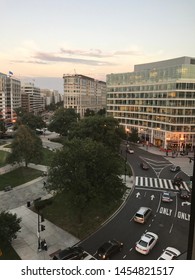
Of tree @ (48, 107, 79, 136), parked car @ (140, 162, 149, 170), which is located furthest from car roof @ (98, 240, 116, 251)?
tree @ (48, 107, 79, 136)

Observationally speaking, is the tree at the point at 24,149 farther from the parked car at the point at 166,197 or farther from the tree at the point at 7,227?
the parked car at the point at 166,197

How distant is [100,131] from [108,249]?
120 ft

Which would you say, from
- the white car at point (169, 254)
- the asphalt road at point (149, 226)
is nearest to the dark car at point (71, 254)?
the asphalt road at point (149, 226)

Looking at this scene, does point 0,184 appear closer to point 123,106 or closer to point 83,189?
point 83,189

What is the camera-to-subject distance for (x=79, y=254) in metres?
21.8

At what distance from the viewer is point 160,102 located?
256 ft

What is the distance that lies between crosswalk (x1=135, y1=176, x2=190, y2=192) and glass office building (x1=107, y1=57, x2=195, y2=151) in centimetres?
2972

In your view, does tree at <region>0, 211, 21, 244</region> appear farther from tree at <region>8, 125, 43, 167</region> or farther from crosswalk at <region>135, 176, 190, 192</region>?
crosswalk at <region>135, 176, 190, 192</region>

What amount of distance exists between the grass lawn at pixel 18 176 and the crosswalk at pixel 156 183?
65.5 ft

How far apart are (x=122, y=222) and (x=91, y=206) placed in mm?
5544

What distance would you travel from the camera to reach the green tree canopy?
55.2m

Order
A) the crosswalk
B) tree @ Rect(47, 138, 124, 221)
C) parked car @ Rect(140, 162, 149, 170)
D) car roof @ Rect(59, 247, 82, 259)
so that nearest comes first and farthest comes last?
car roof @ Rect(59, 247, 82, 259) → tree @ Rect(47, 138, 124, 221) → the crosswalk → parked car @ Rect(140, 162, 149, 170)

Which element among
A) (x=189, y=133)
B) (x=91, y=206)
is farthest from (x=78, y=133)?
(x=189, y=133)

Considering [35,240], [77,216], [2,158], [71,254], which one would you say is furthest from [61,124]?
[71,254]
